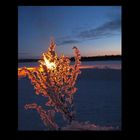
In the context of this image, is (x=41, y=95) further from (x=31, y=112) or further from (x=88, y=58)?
(x=88, y=58)
